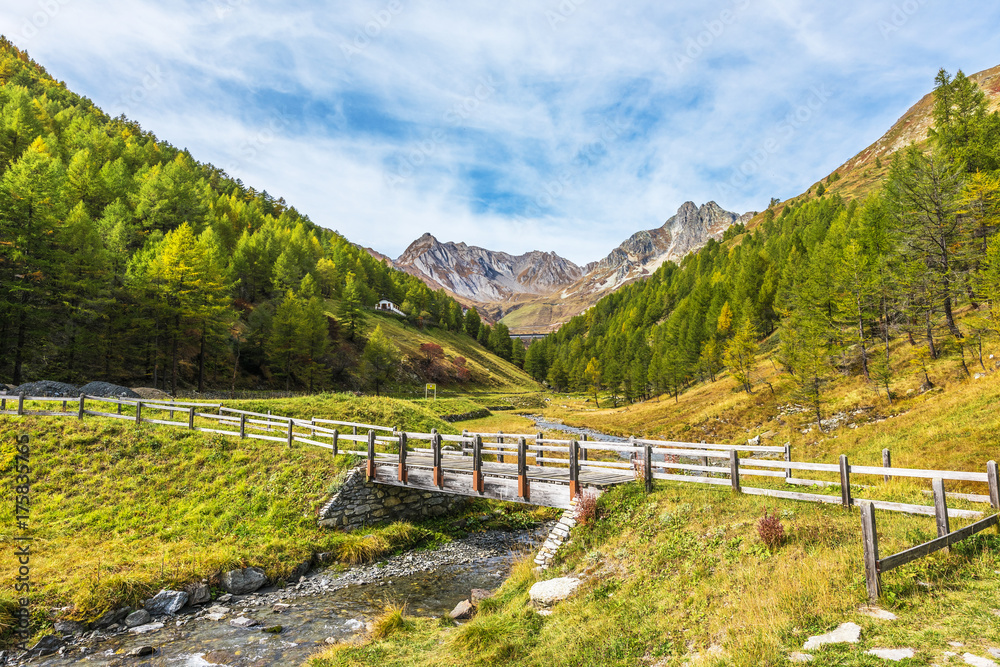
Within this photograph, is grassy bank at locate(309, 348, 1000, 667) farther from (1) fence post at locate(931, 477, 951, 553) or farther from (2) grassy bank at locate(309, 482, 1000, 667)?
(1) fence post at locate(931, 477, 951, 553)

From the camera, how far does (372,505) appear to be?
19984 millimetres

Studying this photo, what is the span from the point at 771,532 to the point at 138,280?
179 ft

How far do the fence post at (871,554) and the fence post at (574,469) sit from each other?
792 cm

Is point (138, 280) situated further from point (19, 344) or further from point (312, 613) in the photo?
point (312, 613)

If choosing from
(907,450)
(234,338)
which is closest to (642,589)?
(907,450)

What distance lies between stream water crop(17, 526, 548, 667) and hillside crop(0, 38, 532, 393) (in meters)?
32.3

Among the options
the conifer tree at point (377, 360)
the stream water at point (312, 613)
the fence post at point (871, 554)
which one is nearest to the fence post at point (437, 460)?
the stream water at point (312, 613)

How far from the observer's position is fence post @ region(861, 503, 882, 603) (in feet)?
21.8

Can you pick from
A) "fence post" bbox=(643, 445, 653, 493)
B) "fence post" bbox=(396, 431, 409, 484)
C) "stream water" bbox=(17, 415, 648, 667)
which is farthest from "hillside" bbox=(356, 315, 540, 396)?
"fence post" bbox=(643, 445, 653, 493)

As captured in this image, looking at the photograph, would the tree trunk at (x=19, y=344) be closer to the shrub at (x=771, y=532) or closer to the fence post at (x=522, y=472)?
the fence post at (x=522, y=472)

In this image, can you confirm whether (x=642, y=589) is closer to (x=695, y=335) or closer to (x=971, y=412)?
(x=971, y=412)

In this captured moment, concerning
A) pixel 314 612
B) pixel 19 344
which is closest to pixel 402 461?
pixel 314 612

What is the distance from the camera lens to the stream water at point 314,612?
11234 millimetres

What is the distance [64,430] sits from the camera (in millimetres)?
20953
